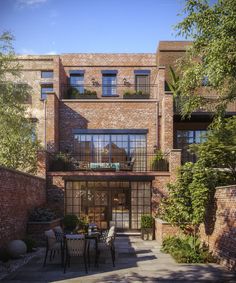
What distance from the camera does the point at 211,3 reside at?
11.3 metres

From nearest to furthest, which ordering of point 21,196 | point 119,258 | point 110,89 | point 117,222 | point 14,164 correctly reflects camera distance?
point 119,258 < point 21,196 < point 14,164 < point 117,222 < point 110,89

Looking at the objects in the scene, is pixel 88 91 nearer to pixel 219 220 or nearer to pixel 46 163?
pixel 46 163

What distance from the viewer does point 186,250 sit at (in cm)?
1152

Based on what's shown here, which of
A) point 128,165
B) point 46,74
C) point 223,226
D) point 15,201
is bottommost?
point 223,226

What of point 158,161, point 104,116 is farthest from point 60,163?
point 158,161

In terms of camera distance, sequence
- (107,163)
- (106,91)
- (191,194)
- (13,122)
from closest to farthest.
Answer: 1. (191,194)
2. (13,122)
3. (107,163)
4. (106,91)

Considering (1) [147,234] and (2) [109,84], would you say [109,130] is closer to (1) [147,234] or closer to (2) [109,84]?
(2) [109,84]

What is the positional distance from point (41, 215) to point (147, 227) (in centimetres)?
518

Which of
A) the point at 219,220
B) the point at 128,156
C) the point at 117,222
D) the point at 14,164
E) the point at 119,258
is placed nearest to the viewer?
the point at 219,220

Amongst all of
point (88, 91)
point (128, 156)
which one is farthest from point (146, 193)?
point (88, 91)

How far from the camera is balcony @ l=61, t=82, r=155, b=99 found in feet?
74.7

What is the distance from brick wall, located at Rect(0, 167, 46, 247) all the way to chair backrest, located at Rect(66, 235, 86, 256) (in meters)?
2.52

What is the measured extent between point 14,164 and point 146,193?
6954 mm

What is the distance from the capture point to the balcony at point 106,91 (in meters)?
22.8
